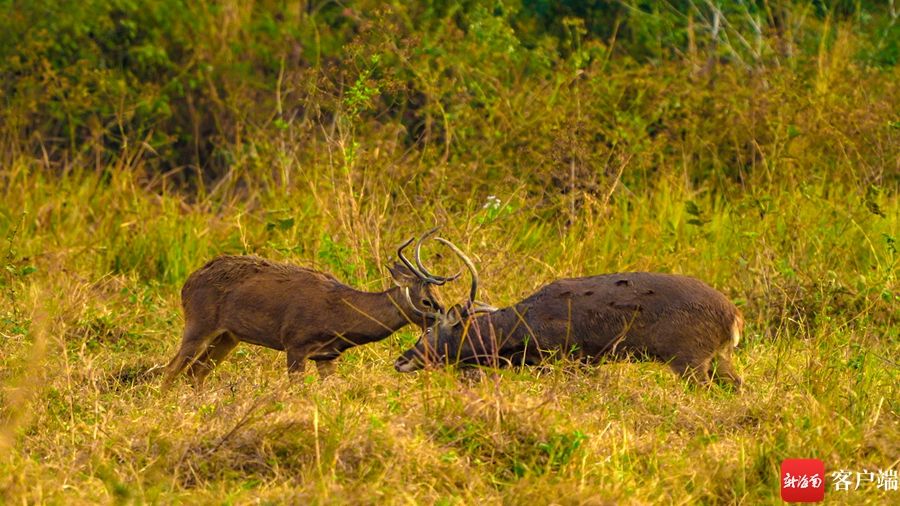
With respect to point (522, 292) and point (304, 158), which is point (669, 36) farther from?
point (522, 292)

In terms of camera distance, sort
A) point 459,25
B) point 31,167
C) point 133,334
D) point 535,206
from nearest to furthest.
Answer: point 133,334 < point 535,206 < point 31,167 < point 459,25

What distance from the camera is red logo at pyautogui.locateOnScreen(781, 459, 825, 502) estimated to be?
→ 5.20 m

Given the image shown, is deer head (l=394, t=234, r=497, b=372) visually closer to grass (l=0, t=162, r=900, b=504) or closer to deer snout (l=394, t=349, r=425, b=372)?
deer snout (l=394, t=349, r=425, b=372)

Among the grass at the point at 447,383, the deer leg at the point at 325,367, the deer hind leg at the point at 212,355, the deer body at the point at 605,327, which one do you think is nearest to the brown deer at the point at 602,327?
the deer body at the point at 605,327

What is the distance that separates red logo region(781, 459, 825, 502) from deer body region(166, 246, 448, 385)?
217 centimetres

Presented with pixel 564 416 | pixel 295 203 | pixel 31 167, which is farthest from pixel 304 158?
pixel 564 416

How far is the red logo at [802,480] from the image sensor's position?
520 centimetres

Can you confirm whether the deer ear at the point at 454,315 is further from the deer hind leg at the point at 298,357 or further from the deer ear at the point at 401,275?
the deer hind leg at the point at 298,357

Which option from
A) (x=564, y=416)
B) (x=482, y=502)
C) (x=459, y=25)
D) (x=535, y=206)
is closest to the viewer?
(x=482, y=502)

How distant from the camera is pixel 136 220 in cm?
1000

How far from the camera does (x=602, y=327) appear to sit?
6.82 m

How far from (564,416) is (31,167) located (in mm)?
7591

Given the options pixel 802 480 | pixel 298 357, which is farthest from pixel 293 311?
pixel 802 480

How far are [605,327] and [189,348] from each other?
6.83 ft
